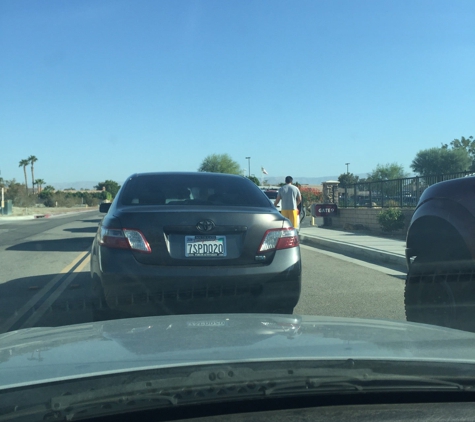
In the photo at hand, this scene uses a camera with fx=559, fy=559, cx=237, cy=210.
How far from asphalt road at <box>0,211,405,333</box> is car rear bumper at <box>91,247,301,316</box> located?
1297 mm

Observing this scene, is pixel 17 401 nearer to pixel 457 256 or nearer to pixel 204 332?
pixel 204 332

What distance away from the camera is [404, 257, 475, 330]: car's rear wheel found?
477cm

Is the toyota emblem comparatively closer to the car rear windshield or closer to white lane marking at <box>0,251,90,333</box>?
the car rear windshield

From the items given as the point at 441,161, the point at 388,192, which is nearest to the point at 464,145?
the point at 441,161

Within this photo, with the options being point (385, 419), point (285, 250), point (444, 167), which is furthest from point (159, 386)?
point (444, 167)

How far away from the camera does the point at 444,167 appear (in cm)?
4047

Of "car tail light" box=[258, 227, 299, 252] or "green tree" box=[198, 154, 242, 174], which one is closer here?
"car tail light" box=[258, 227, 299, 252]

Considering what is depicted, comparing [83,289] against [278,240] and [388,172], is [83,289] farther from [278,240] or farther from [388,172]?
[388,172]

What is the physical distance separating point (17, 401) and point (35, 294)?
5.95 m

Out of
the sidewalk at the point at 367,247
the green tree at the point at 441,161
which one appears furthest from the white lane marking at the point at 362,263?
the green tree at the point at 441,161

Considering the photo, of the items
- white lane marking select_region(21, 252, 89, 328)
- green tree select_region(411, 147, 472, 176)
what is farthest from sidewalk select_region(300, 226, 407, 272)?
green tree select_region(411, 147, 472, 176)

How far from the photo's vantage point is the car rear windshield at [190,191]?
228 inches

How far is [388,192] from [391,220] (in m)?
2.16

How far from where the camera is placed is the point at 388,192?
18.4m
